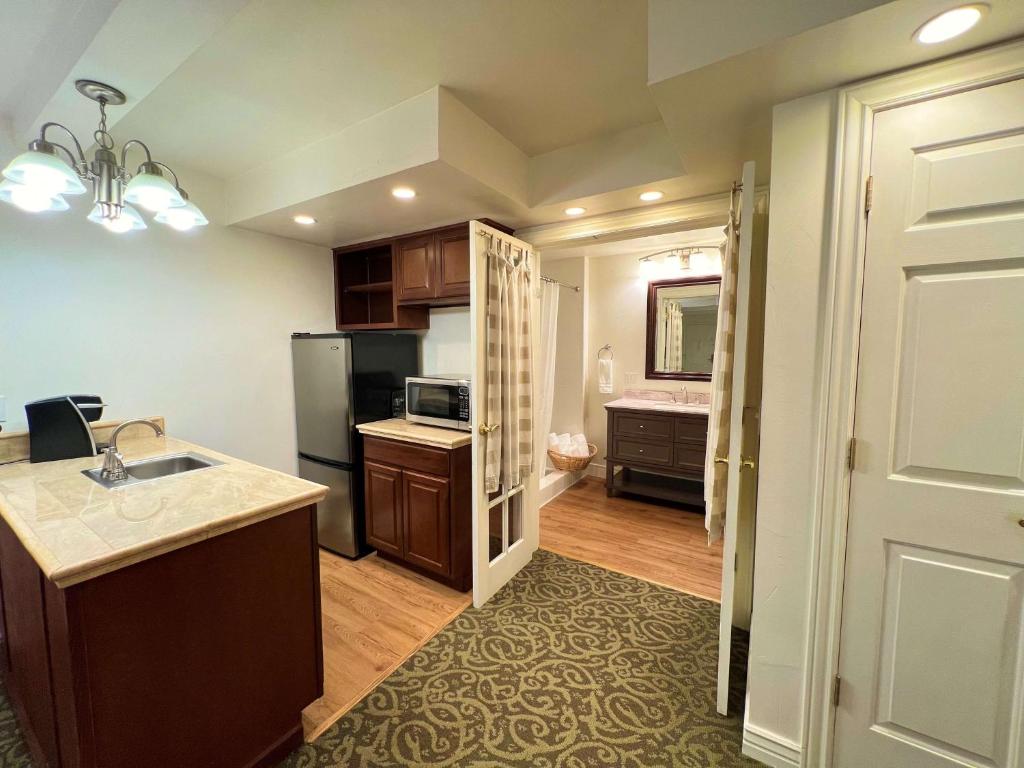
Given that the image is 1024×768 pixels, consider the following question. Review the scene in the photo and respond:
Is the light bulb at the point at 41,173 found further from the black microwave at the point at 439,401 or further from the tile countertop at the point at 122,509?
the black microwave at the point at 439,401

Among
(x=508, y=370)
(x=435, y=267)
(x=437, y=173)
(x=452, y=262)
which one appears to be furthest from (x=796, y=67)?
(x=435, y=267)

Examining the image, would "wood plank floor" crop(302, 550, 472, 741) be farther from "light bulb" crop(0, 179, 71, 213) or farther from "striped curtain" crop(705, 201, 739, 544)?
"light bulb" crop(0, 179, 71, 213)

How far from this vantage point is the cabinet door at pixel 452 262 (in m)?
2.51

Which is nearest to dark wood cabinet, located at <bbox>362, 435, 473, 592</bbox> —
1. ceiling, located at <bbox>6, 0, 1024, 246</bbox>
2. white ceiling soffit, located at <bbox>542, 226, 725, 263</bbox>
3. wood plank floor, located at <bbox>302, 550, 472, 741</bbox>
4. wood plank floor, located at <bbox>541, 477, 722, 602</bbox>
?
wood plank floor, located at <bbox>302, 550, 472, 741</bbox>

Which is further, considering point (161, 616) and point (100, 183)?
point (100, 183)

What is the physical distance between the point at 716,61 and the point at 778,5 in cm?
16

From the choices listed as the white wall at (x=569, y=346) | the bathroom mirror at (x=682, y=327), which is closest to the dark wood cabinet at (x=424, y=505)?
the white wall at (x=569, y=346)

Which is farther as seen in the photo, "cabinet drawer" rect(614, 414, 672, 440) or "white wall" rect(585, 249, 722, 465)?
"white wall" rect(585, 249, 722, 465)

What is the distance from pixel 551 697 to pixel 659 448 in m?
2.32

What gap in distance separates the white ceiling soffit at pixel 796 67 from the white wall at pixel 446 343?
183cm

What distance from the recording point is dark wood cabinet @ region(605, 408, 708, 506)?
11.2ft

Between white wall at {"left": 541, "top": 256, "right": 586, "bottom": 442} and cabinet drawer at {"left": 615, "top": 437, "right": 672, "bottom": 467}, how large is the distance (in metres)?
0.62

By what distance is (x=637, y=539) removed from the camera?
3082mm

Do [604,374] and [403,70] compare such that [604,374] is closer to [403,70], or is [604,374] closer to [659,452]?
[659,452]
